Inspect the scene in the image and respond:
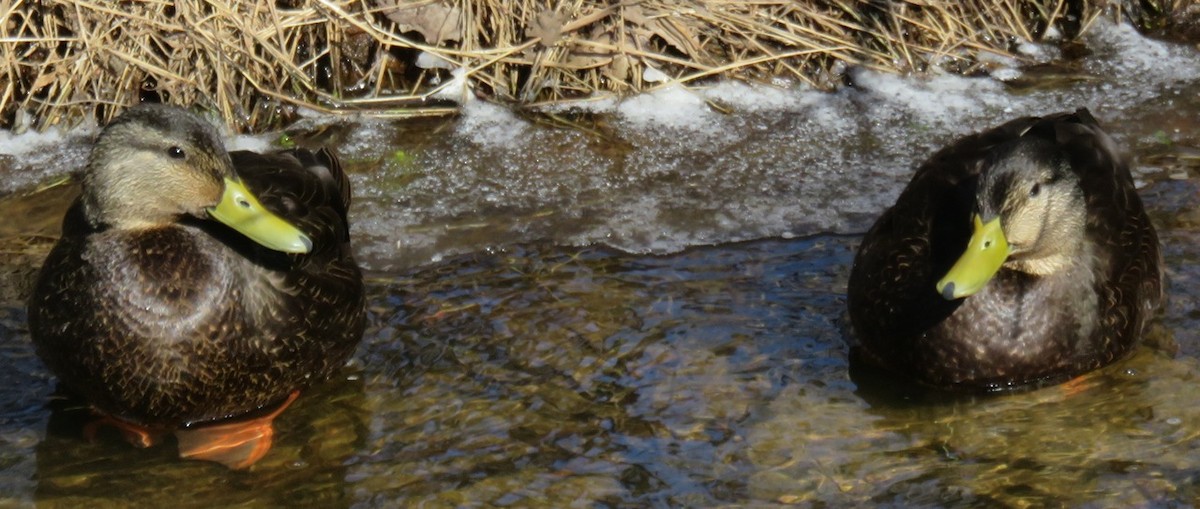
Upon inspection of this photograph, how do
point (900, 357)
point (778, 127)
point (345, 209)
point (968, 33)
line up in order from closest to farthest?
point (900, 357)
point (345, 209)
point (778, 127)
point (968, 33)

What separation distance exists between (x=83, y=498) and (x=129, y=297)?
21.9 inches

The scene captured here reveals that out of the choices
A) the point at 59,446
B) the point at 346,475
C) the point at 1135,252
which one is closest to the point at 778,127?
the point at 1135,252

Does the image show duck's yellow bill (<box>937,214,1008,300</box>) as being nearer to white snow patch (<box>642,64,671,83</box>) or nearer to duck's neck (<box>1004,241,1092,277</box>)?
duck's neck (<box>1004,241,1092,277</box>)

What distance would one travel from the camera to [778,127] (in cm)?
630

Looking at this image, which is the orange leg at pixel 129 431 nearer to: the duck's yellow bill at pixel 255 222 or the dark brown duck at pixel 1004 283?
the duck's yellow bill at pixel 255 222

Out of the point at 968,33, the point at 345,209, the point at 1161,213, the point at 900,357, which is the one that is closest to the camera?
the point at 900,357

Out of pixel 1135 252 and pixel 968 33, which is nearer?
pixel 1135 252

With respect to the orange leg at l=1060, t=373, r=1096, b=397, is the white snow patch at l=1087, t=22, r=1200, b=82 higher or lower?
higher

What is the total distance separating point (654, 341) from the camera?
4828 mm

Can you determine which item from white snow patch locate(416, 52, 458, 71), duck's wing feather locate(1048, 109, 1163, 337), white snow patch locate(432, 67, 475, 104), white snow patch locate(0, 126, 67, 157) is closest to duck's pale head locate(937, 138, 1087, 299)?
duck's wing feather locate(1048, 109, 1163, 337)

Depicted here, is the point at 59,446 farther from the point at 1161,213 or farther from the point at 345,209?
the point at 1161,213

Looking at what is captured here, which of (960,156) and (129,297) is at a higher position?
(960,156)

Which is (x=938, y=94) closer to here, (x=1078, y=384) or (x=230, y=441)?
(x=1078, y=384)

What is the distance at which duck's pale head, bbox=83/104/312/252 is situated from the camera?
13.6 ft
